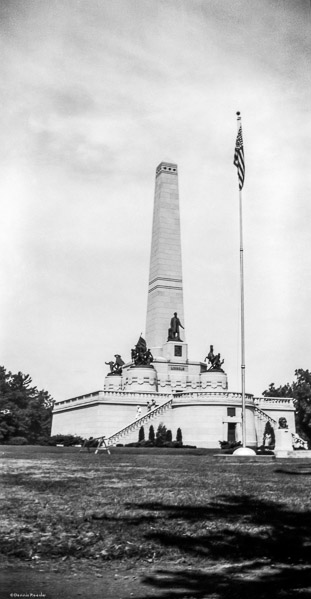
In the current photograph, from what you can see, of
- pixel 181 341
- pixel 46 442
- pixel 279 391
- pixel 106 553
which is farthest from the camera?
pixel 279 391

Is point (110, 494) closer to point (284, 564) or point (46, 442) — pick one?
point (284, 564)

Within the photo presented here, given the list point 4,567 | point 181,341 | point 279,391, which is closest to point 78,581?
point 4,567

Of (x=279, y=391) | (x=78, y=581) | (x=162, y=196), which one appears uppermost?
(x=162, y=196)

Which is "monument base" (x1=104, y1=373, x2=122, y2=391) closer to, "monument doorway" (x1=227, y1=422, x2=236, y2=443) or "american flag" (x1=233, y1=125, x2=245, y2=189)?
"monument doorway" (x1=227, y1=422, x2=236, y2=443)

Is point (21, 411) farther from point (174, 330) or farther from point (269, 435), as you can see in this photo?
point (269, 435)

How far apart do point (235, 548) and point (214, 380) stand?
2071 inches

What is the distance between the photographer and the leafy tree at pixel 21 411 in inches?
2972

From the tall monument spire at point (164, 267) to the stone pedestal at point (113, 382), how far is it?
4555 mm

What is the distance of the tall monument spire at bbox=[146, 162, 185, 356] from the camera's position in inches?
2479

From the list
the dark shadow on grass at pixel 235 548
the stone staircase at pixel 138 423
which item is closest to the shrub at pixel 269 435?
the stone staircase at pixel 138 423

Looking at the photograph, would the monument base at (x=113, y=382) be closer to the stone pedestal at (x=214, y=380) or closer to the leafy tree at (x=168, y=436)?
the stone pedestal at (x=214, y=380)

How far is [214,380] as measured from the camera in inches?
2319

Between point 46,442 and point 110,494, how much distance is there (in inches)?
1555

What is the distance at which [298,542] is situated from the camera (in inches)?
280
